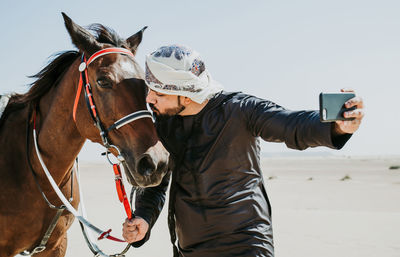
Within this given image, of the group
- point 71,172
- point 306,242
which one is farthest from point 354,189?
point 71,172

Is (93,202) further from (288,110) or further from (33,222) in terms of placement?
(288,110)

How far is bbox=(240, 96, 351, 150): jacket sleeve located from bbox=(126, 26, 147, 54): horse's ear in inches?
65.6

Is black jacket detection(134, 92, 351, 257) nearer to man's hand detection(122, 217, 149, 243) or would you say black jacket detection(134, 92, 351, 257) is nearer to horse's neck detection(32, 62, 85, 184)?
man's hand detection(122, 217, 149, 243)

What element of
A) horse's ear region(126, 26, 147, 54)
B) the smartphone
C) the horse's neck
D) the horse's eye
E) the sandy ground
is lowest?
the sandy ground

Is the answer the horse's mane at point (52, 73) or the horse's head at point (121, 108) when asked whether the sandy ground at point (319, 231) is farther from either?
the horse's head at point (121, 108)

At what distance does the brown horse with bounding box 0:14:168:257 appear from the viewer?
8.49 feet

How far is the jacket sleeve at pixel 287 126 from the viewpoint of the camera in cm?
166

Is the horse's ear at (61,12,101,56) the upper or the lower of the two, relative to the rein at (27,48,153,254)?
upper

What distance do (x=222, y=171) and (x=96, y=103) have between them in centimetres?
123

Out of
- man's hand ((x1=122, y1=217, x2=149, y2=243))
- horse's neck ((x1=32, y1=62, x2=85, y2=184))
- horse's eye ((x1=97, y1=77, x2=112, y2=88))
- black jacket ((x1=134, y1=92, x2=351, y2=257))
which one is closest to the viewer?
black jacket ((x1=134, y1=92, x2=351, y2=257))

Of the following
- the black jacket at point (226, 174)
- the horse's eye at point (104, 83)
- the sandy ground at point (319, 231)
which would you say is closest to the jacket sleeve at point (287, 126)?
the black jacket at point (226, 174)

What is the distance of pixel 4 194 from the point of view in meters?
3.11

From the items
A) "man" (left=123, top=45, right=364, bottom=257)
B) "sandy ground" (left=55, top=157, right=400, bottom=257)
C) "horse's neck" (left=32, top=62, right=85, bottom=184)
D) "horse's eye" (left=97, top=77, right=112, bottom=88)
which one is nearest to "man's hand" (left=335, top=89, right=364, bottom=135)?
"man" (left=123, top=45, right=364, bottom=257)

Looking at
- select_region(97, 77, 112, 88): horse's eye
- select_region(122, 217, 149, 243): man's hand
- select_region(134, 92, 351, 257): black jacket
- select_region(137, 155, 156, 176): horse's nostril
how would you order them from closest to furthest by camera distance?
1. select_region(134, 92, 351, 257): black jacket
2. select_region(122, 217, 149, 243): man's hand
3. select_region(137, 155, 156, 176): horse's nostril
4. select_region(97, 77, 112, 88): horse's eye
